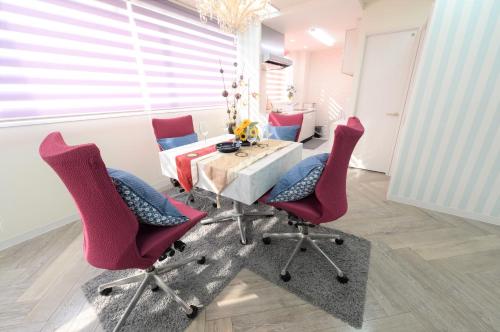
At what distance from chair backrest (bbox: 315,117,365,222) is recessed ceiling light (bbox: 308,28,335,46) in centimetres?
387

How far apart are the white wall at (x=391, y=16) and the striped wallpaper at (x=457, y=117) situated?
1.07 meters

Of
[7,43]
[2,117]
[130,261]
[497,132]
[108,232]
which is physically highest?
[7,43]

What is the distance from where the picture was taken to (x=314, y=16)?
357 cm

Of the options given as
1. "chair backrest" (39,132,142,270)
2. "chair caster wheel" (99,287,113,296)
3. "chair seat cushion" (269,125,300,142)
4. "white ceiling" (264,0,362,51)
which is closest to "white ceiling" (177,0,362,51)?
"white ceiling" (264,0,362,51)

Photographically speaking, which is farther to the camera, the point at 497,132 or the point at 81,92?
the point at 81,92

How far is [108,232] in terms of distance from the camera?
0.96m

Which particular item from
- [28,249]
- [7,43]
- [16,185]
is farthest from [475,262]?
[7,43]

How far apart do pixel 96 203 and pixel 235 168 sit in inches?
32.7

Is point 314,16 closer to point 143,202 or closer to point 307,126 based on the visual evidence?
point 307,126

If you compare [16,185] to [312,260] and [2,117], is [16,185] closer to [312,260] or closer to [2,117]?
[2,117]

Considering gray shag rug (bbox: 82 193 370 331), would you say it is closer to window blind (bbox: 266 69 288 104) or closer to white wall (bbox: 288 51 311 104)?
window blind (bbox: 266 69 288 104)

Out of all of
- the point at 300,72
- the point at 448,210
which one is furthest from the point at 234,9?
the point at 300,72

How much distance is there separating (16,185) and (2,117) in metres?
0.60

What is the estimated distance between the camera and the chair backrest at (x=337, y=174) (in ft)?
3.99
